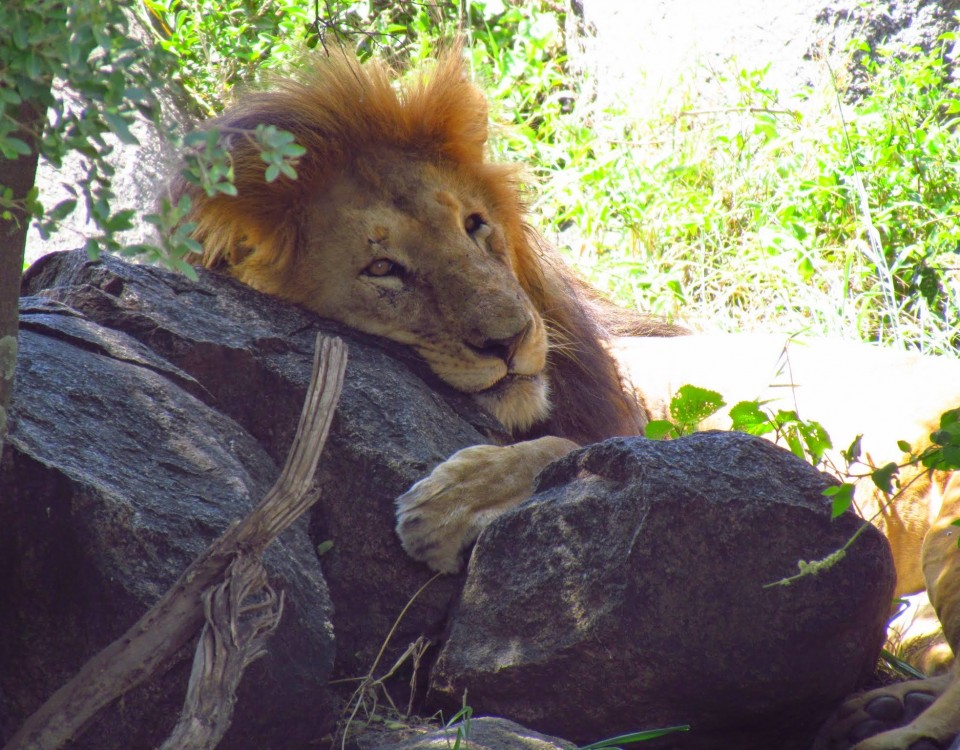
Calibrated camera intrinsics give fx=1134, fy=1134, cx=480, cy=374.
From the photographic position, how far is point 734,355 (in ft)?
11.1

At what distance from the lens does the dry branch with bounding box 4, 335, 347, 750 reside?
1.50 metres

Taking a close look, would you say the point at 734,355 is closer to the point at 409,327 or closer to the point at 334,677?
the point at 409,327

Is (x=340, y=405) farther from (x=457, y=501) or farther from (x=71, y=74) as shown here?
(x=71, y=74)

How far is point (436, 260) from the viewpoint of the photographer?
2.73m

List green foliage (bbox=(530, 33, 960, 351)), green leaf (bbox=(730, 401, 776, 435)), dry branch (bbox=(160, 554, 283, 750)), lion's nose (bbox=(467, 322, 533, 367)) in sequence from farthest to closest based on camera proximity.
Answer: green foliage (bbox=(530, 33, 960, 351)), lion's nose (bbox=(467, 322, 533, 367)), green leaf (bbox=(730, 401, 776, 435)), dry branch (bbox=(160, 554, 283, 750))

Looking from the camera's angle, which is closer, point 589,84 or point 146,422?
point 146,422

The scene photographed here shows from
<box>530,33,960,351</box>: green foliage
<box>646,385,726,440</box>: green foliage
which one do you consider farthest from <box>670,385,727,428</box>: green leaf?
<box>530,33,960,351</box>: green foliage

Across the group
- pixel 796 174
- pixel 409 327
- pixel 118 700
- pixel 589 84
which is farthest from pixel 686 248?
pixel 118 700

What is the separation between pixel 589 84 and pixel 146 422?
5275 millimetres

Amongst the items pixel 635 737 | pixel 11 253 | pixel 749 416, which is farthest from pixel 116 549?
pixel 749 416

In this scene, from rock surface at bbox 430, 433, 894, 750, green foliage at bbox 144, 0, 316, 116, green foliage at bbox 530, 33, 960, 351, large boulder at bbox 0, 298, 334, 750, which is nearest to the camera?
large boulder at bbox 0, 298, 334, 750

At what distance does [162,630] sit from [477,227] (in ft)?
5.42

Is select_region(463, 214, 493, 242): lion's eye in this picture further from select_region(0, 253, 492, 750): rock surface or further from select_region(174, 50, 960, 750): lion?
select_region(0, 253, 492, 750): rock surface

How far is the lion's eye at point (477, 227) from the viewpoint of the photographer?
291 cm
